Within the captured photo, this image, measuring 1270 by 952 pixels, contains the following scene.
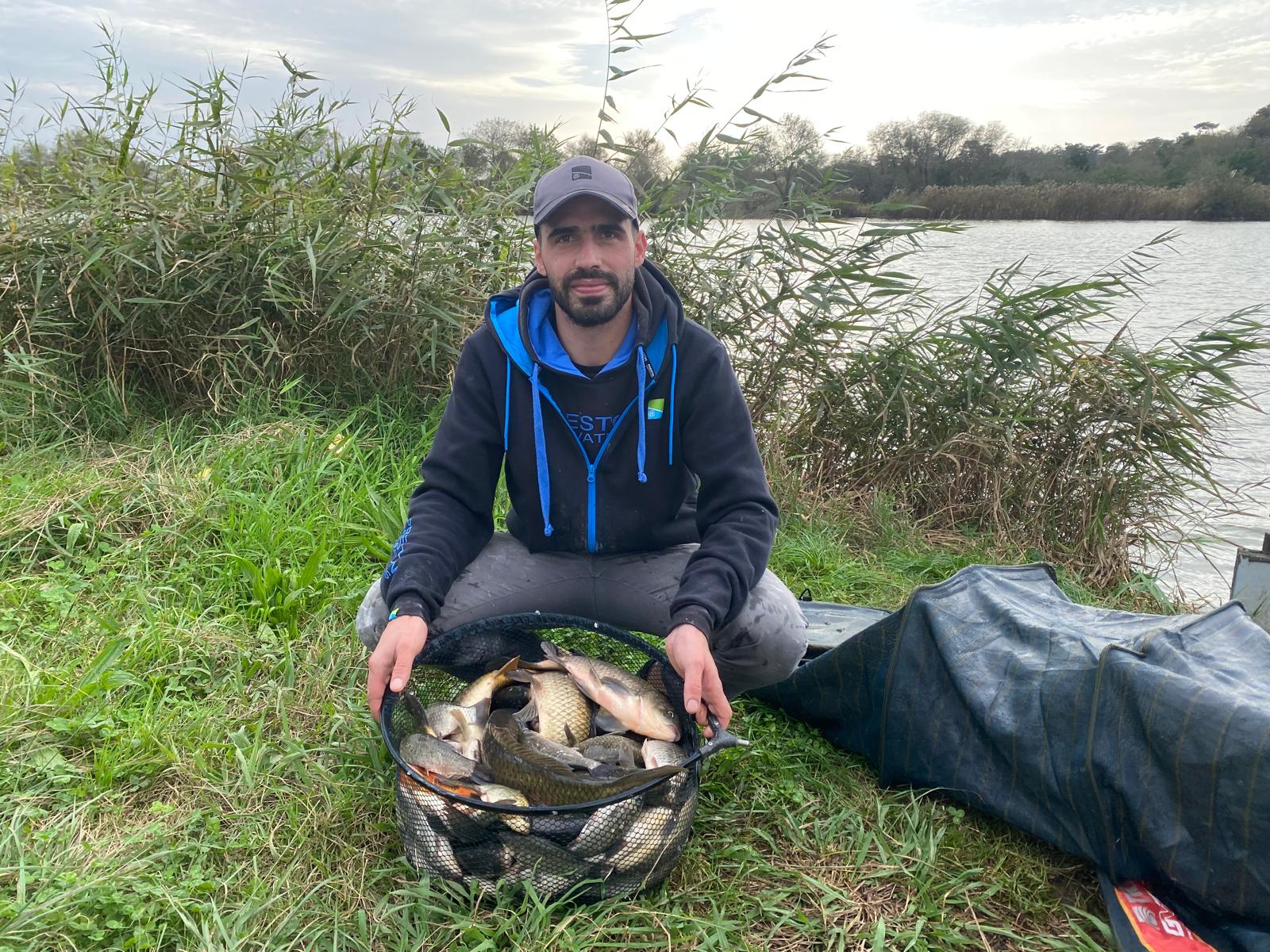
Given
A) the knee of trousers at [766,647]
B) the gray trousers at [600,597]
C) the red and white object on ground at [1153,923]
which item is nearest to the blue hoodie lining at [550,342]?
the gray trousers at [600,597]

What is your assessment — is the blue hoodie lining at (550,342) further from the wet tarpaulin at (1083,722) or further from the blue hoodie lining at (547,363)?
the wet tarpaulin at (1083,722)

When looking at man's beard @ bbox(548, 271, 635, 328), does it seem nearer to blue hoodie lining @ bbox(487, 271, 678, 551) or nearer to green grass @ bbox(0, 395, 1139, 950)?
blue hoodie lining @ bbox(487, 271, 678, 551)

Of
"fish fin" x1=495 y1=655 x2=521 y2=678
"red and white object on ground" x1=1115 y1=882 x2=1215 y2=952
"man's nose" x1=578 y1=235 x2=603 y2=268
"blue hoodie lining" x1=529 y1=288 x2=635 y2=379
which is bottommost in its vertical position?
"red and white object on ground" x1=1115 y1=882 x2=1215 y2=952

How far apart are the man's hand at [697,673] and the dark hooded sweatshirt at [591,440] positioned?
327 mm

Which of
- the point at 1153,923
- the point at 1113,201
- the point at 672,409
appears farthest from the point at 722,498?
the point at 1113,201

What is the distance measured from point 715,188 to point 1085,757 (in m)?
3.04

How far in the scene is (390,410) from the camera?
4027mm

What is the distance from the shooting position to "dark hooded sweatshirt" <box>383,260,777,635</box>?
2.19 metres

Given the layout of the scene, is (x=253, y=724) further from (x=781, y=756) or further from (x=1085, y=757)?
(x=1085, y=757)

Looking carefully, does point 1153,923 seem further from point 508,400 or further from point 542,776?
point 508,400

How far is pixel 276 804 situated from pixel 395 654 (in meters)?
0.45

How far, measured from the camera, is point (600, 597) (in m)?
2.37

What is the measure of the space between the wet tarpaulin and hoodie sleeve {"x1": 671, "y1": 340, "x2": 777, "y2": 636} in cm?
39

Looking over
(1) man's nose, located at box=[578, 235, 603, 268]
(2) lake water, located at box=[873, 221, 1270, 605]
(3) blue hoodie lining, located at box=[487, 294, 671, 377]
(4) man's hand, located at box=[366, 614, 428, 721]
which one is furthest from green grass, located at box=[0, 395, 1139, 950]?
(2) lake water, located at box=[873, 221, 1270, 605]
